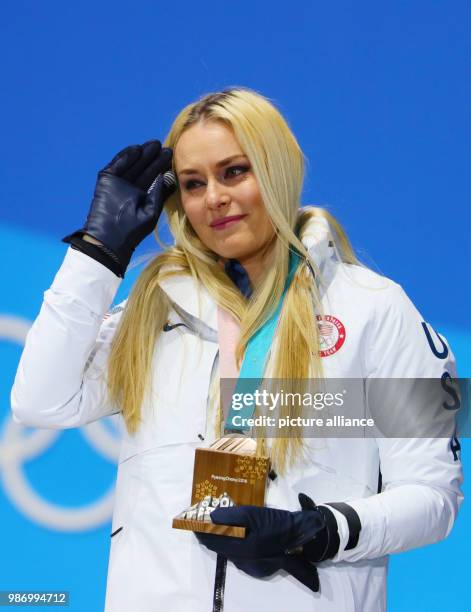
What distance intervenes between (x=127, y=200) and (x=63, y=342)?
295mm

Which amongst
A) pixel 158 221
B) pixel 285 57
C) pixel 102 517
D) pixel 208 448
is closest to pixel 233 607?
pixel 208 448

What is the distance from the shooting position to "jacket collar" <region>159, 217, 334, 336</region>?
5.52 feet

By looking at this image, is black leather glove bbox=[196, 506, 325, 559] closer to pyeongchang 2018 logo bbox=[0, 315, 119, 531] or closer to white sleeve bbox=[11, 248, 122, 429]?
white sleeve bbox=[11, 248, 122, 429]

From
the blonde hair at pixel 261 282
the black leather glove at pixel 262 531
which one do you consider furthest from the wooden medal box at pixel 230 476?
the blonde hair at pixel 261 282

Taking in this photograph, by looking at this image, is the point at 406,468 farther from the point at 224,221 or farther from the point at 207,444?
the point at 224,221

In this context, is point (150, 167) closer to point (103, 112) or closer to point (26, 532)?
point (103, 112)

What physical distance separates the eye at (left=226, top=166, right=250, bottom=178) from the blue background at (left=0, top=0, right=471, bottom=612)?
85 centimetres

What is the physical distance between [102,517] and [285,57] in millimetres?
1427

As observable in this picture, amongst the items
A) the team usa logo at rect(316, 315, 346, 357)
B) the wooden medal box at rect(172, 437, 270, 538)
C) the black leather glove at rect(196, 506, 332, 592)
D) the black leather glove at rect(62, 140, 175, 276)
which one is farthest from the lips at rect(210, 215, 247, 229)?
the black leather glove at rect(196, 506, 332, 592)

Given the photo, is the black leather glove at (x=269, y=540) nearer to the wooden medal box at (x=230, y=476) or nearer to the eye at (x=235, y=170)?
the wooden medal box at (x=230, y=476)

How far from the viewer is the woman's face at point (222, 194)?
1.70m

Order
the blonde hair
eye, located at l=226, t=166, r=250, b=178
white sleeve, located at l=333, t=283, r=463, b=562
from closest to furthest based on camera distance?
white sleeve, located at l=333, t=283, r=463, b=562 → the blonde hair → eye, located at l=226, t=166, r=250, b=178

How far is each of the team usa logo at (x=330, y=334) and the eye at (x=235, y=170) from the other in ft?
1.02

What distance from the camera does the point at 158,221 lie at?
5.98 feet
